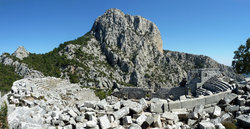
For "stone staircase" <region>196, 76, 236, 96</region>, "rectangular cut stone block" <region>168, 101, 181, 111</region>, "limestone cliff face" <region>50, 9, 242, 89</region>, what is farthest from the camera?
"limestone cliff face" <region>50, 9, 242, 89</region>

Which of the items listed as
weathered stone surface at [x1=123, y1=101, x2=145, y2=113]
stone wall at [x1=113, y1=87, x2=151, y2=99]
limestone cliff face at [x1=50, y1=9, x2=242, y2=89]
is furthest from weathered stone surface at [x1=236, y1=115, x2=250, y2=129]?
limestone cliff face at [x1=50, y1=9, x2=242, y2=89]

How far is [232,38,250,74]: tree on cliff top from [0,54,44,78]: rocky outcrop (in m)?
33.9

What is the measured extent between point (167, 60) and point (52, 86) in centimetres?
7632

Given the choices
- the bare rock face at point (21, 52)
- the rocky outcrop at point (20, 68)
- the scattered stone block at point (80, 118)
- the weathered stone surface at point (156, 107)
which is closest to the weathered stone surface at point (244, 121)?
the weathered stone surface at point (156, 107)

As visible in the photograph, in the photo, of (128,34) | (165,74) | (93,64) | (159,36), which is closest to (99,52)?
(93,64)

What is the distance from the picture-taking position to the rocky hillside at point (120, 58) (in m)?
54.8

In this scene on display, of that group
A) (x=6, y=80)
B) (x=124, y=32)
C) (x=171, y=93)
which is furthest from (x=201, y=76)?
(x=124, y=32)

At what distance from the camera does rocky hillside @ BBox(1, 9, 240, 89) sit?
180 feet

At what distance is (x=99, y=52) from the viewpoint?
240 ft

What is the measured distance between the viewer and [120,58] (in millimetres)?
72500

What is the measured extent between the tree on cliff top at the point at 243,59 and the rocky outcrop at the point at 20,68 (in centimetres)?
3388

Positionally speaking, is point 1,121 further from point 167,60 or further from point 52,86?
point 167,60

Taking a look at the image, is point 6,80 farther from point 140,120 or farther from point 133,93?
point 140,120

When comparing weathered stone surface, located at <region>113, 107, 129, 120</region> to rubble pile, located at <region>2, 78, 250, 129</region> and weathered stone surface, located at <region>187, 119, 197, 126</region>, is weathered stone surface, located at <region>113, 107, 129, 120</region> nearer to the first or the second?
rubble pile, located at <region>2, 78, 250, 129</region>
